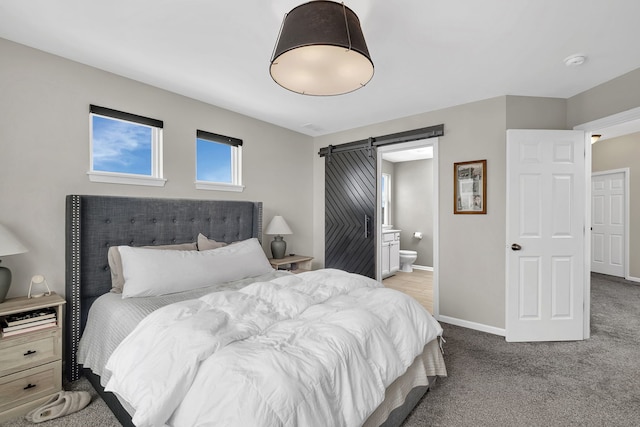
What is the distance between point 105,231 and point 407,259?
211 inches

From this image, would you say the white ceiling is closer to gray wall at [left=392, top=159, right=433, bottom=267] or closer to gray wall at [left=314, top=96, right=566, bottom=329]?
gray wall at [left=314, top=96, right=566, bottom=329]

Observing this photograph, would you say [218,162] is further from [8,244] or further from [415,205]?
[415,205]

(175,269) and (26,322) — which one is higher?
(175,269)

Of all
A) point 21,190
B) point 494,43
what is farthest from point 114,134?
point 494,43

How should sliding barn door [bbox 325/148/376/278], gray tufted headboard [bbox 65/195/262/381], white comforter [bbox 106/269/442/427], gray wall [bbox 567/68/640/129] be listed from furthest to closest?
1. sliding barn door [bbox 325/148/376/278]
2. gray wall [bbox 567/68/640/129]
3. gray tufted headboard [bbox 65/195/262/381]
4. white comforter [bbox 106/269/442/427]

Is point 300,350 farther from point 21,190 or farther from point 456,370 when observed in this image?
point 21,190

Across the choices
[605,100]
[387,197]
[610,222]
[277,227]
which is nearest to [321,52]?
[277,227]

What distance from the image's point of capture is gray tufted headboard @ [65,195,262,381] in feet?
7.64

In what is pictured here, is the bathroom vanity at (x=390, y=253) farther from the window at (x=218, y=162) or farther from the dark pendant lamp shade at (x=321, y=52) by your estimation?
the dark pendant lamp shade at (x=321, y=52)

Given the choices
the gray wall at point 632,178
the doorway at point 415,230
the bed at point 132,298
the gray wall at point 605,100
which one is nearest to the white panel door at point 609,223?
the gray wall at point 632,178

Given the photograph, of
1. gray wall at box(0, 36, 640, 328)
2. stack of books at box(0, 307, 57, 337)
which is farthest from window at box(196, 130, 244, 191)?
stack of books at box(0, 307, 57, 337)

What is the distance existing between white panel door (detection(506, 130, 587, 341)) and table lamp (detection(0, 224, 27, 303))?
13.7ft

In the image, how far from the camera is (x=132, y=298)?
7.18ft

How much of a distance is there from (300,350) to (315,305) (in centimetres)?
57
